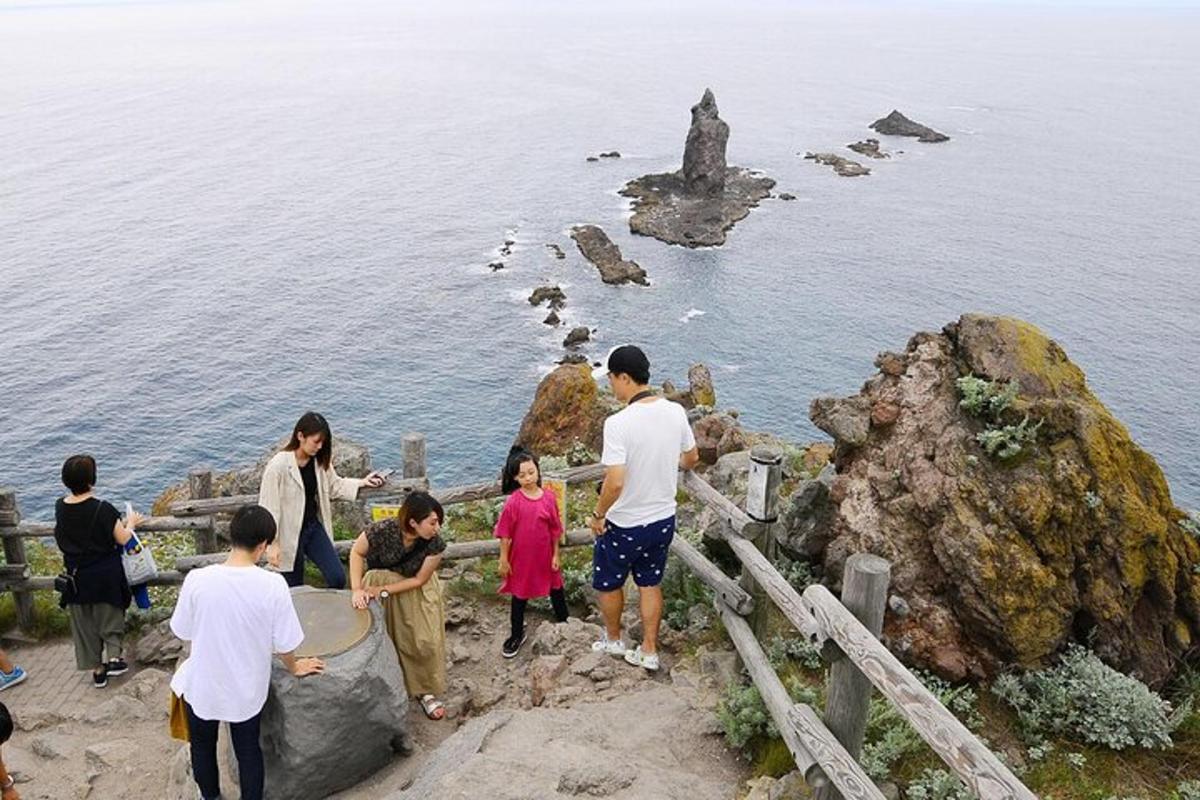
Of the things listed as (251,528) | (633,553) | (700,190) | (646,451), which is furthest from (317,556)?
(700,190)

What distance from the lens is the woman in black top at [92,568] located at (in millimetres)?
9289

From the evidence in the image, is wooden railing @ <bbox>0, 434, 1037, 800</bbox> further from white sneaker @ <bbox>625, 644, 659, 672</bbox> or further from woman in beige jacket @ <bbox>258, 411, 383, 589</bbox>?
white sneaker @ <bbox>625, 644, 659, 672</bbox>

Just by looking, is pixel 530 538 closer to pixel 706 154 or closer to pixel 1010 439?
pixel 1010 439

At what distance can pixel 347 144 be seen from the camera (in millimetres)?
110000

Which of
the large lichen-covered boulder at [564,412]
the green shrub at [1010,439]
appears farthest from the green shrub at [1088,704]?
the large lichen-covered boulder at [564,412]

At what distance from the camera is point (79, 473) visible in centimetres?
895

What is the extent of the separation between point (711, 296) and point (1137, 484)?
54226 millimetres

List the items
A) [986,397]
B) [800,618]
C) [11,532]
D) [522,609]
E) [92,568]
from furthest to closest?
[11,532]
[522,609]
[92,568]
[986,397]
[800,618]

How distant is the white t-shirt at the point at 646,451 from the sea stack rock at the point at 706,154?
80.2 m

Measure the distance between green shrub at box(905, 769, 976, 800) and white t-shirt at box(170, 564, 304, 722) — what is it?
15.5 feet

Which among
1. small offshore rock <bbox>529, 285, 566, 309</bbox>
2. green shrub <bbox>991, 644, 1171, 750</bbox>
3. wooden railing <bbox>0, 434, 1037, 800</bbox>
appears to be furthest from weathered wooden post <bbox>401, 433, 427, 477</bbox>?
small offshore rock <bbox>529, 285, 566, 309</bbox>

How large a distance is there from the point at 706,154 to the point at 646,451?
80927 millimetres

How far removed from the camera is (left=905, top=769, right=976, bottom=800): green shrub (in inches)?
264

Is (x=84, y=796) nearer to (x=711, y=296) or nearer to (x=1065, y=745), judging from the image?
(x=1065, y=745)
